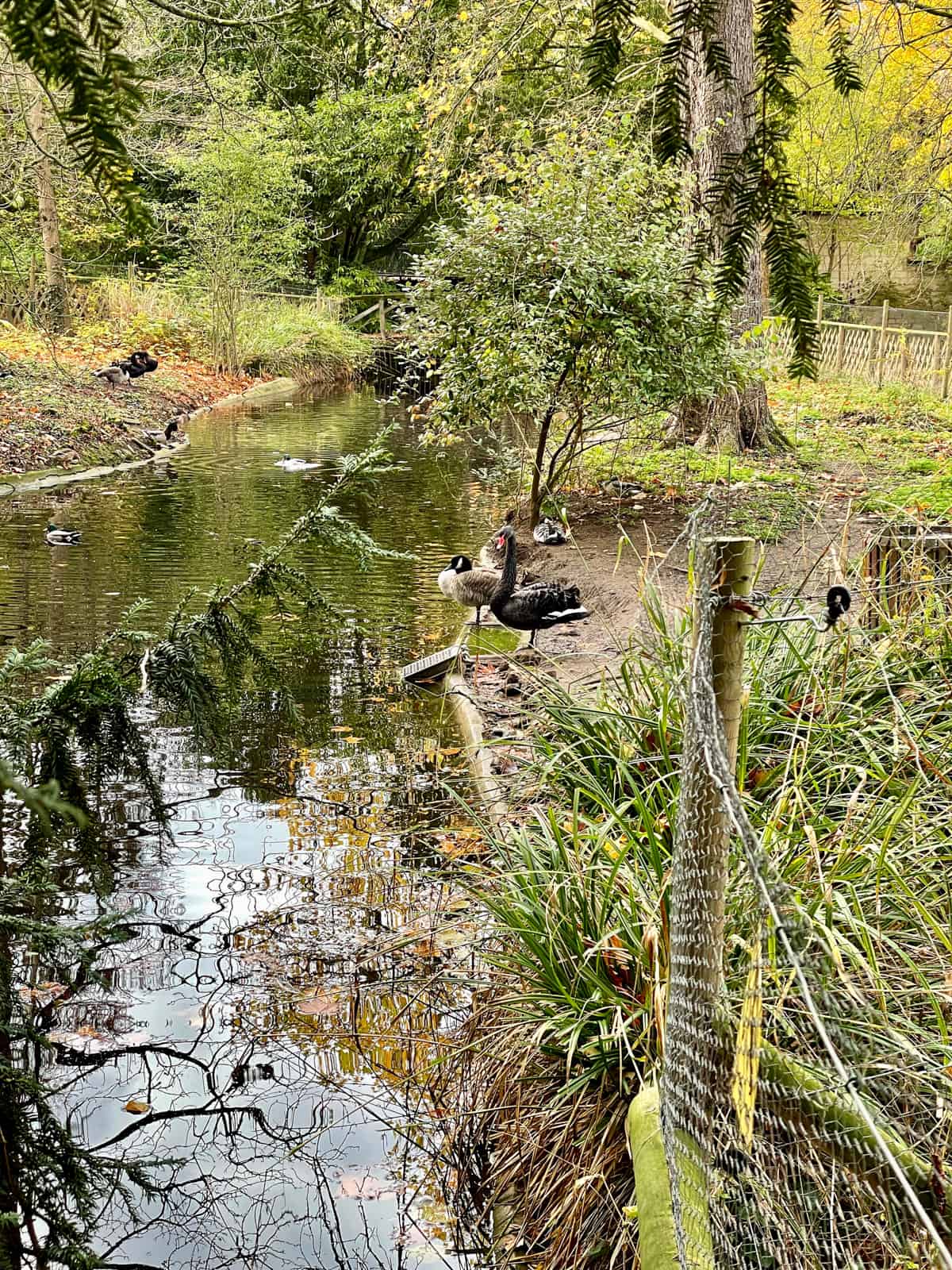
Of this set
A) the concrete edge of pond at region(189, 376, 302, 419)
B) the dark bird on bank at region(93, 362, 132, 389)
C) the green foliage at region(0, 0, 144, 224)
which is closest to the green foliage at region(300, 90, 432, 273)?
the concrete edge of pond at region(189, 376, 302, 419)

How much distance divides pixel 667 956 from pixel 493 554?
8457 millimetres

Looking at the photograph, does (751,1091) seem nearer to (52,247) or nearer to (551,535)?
(551,535)

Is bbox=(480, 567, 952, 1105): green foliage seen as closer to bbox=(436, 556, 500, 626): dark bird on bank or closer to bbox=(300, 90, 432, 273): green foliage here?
bbox=(436, 556, 500, 626): dark bird on bank

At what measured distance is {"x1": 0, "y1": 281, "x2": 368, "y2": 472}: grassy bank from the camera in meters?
16.8

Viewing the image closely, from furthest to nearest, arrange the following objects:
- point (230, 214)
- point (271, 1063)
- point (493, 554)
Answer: point (230, 214), point (493, 554), point (271, 1063)

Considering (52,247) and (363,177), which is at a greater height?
(363,177)

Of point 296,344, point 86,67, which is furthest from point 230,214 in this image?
point 86,67

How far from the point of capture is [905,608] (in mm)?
5066

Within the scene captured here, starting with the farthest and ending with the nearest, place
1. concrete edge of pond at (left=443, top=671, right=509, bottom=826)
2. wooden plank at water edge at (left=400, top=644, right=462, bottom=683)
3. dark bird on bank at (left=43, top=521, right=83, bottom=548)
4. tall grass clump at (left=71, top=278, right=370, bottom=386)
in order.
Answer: tall grass clump at (left=71, top=278, right=370, bottom=386) → dark bird on bank at (left=43, top=521, right=83, bottom=548) → wooden plank at water edge at (left=400, top=644, right=462, bottom=683) → concrete edge of pond at (left=443, top=671, right=509, bottom=826)

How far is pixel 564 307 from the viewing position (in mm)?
10219

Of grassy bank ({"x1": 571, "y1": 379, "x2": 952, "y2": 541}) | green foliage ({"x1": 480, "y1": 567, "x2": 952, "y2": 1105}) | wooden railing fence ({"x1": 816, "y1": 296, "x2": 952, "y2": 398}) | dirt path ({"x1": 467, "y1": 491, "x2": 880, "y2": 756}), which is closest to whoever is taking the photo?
green foliage ({"x1": 480, "y1": 567, "x2": 952, "y2": 1105})

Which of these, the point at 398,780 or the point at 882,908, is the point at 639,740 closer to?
→ the point at 882,908

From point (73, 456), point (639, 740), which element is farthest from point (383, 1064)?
point (73, 456)

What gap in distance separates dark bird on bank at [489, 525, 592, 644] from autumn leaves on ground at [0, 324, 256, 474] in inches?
326
